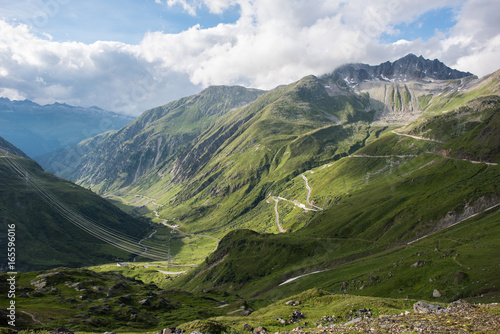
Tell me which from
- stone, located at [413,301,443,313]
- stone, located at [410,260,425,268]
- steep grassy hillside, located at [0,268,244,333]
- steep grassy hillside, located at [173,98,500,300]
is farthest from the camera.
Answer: stone, located at [410,260,425,268]

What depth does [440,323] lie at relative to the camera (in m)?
29.0

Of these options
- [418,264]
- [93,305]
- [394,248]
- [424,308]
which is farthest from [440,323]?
[394,248]

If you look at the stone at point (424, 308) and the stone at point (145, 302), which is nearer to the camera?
the stone at point (424, 308)

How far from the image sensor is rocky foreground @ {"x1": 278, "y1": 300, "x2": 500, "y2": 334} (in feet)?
89.6

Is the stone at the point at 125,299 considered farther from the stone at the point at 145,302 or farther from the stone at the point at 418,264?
the stone at the point at 418,264

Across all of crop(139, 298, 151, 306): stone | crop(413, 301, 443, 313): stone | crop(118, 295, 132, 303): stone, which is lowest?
crop(139, 298, 151, 306): stone

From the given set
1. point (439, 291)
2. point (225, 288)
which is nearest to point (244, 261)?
point (225, 288)

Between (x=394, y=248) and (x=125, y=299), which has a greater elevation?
(x=125, y=299)

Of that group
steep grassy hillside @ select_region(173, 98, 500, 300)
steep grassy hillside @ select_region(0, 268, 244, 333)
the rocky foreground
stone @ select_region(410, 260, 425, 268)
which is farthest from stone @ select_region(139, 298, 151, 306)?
stone @ select_region(410, 260, 425, 268)

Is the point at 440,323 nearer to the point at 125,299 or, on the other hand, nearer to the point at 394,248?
the point at 125,299

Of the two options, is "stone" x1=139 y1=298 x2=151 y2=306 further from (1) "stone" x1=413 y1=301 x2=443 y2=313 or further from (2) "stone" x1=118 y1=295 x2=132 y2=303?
(1) "stone" x1=413 y1=301 x2=443 y2=313

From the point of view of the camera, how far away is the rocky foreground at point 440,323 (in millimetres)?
27308

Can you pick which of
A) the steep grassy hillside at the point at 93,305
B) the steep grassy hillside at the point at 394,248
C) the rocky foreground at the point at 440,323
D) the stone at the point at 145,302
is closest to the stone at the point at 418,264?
the steep grassy hillside at the point at 394,248

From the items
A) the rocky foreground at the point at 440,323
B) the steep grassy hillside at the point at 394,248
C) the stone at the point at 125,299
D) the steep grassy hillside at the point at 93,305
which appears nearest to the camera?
the rocky foreground at the point at 440,323
